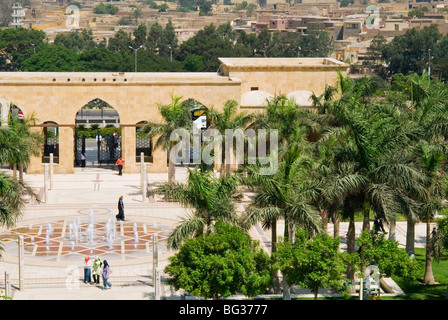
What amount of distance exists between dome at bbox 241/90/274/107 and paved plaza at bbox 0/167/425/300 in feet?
17.6

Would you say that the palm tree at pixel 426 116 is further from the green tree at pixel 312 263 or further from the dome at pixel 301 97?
the dome at pixel 301 97

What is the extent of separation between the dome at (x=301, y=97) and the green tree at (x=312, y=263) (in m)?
22.4

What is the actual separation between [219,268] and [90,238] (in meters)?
11.0

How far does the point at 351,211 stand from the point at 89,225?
468 inches

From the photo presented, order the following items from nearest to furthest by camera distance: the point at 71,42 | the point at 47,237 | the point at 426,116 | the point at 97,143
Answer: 1. the point at 426,116
2. the point at 47,237
3. the point at 97,143
4. the point at 71,42

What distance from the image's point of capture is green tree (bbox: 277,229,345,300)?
1903cm

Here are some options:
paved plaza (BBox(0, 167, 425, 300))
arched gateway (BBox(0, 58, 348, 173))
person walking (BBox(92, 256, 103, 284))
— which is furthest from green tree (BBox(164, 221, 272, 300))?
arched gateway (BBox(0, 58, 348, 173))

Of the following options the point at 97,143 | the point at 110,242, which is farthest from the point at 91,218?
the point at 97,143

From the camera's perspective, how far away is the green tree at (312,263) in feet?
62.4

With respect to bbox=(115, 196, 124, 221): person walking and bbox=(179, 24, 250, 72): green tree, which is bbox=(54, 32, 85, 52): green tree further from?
bbox=(115, 196, 124, 221): person walking

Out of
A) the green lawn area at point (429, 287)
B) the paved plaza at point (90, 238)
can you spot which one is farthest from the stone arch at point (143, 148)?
the green lawn area at point (429, 287)

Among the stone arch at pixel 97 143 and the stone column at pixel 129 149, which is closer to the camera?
the stone column at pixel 129 149

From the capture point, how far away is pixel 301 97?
4231 cm

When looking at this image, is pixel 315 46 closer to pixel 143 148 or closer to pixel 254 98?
pixel 254 98
